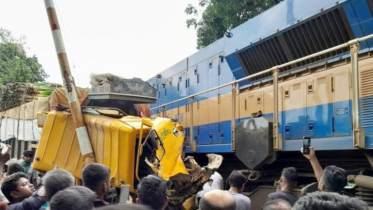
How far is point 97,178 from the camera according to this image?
163 inches

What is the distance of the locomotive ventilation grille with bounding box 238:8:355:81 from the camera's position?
6.77m

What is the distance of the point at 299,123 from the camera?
7.18m

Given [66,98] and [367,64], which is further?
[66,98]

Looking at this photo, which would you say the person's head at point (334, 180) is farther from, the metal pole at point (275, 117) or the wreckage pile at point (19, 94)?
the wreckage pile at point (19, 94)

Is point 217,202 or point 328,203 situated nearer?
point 328,203

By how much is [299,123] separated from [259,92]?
1.34m

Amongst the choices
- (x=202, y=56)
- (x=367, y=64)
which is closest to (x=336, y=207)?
(x=367, y=64)

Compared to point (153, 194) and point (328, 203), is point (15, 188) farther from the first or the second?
point (328, 203)

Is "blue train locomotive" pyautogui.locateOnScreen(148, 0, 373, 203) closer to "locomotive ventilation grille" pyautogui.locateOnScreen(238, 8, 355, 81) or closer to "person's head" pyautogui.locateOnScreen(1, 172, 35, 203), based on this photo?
"locomotive ventilation grille" pyautogui.locateOnScreen(238, 8, 355, 81)

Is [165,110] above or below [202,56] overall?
below

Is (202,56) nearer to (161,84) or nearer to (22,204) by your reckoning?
(161,84)

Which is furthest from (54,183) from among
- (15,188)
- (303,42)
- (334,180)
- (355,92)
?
(303,42)

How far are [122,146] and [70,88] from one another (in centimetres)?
175

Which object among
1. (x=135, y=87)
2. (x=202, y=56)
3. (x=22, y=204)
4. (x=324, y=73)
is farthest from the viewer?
(x=202, y=56)
